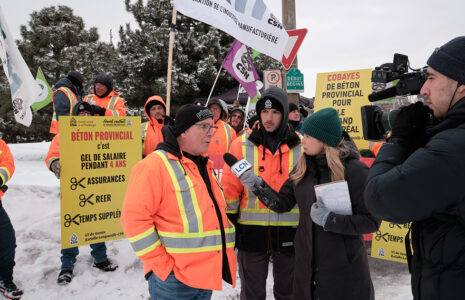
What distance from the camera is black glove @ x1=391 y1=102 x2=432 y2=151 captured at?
1.33m

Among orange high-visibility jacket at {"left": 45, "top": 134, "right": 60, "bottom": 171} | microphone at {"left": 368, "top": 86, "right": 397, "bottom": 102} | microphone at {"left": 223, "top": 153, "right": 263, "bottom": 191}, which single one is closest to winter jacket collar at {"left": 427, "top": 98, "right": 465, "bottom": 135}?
microphone at {"left": 368, "top": 86, "right": 397, "bottom": 102}

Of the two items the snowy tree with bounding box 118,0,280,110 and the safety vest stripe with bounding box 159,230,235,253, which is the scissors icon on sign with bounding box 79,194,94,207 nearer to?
the safety vest stripe with bounding box 159,230,235,253

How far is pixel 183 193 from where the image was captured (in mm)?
2049

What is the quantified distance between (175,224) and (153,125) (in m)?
2.84

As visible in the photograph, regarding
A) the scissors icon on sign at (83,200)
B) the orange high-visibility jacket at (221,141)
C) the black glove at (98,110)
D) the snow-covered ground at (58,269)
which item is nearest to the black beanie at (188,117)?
the scissors icon on sign at (83,200)

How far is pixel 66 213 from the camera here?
3.51 meters

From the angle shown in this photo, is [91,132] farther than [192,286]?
Yes

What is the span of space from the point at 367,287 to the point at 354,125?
4.04 m

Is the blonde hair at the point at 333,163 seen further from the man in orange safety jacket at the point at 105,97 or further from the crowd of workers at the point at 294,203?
the man in orange safety jacket at the point at 105,97

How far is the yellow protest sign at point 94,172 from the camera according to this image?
138 inches

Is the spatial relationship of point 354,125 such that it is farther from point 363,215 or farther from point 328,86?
point 363,215

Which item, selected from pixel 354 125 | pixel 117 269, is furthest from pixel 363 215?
pixel 354 125

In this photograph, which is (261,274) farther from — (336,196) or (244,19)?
(244,19)

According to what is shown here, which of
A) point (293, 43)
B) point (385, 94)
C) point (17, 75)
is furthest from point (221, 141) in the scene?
point (385, 94)
